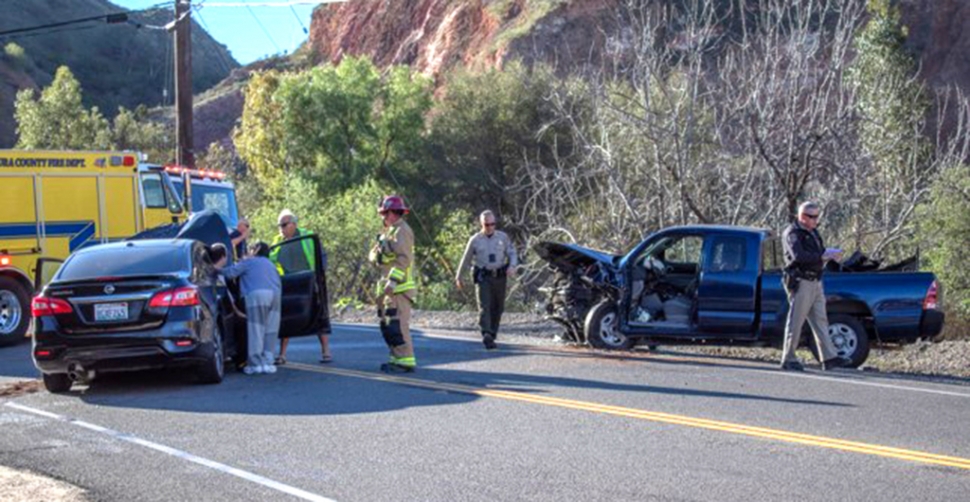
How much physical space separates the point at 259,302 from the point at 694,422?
206 inches

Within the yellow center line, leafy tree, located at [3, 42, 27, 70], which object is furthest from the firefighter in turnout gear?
leafy tree, located at [3, 42, 27, 70]

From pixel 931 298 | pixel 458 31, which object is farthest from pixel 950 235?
pixel 458 31

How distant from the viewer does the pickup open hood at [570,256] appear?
14.7 m

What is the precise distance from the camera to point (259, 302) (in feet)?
41.3

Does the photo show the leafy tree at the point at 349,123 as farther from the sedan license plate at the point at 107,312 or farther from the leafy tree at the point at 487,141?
the sedan license plate at the point at 107,312

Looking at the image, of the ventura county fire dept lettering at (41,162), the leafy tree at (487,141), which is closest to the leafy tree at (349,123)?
the leafy tree at (487,141)

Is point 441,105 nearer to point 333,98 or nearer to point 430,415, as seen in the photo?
point 333,98

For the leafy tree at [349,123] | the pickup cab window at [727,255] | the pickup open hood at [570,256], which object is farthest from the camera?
the leafy tree at [349,123]

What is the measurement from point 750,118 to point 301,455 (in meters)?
13.7

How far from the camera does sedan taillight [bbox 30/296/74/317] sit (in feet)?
36.3

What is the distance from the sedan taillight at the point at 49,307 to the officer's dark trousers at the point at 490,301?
5.46 meters

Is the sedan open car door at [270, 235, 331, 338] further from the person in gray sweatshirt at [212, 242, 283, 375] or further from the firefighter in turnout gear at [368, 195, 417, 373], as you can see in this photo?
the firefighter in turnout gear at [368, 195, 417, 373]

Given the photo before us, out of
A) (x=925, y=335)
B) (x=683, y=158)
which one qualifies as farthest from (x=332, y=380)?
(x=683, y=158)

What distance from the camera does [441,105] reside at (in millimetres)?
48375
